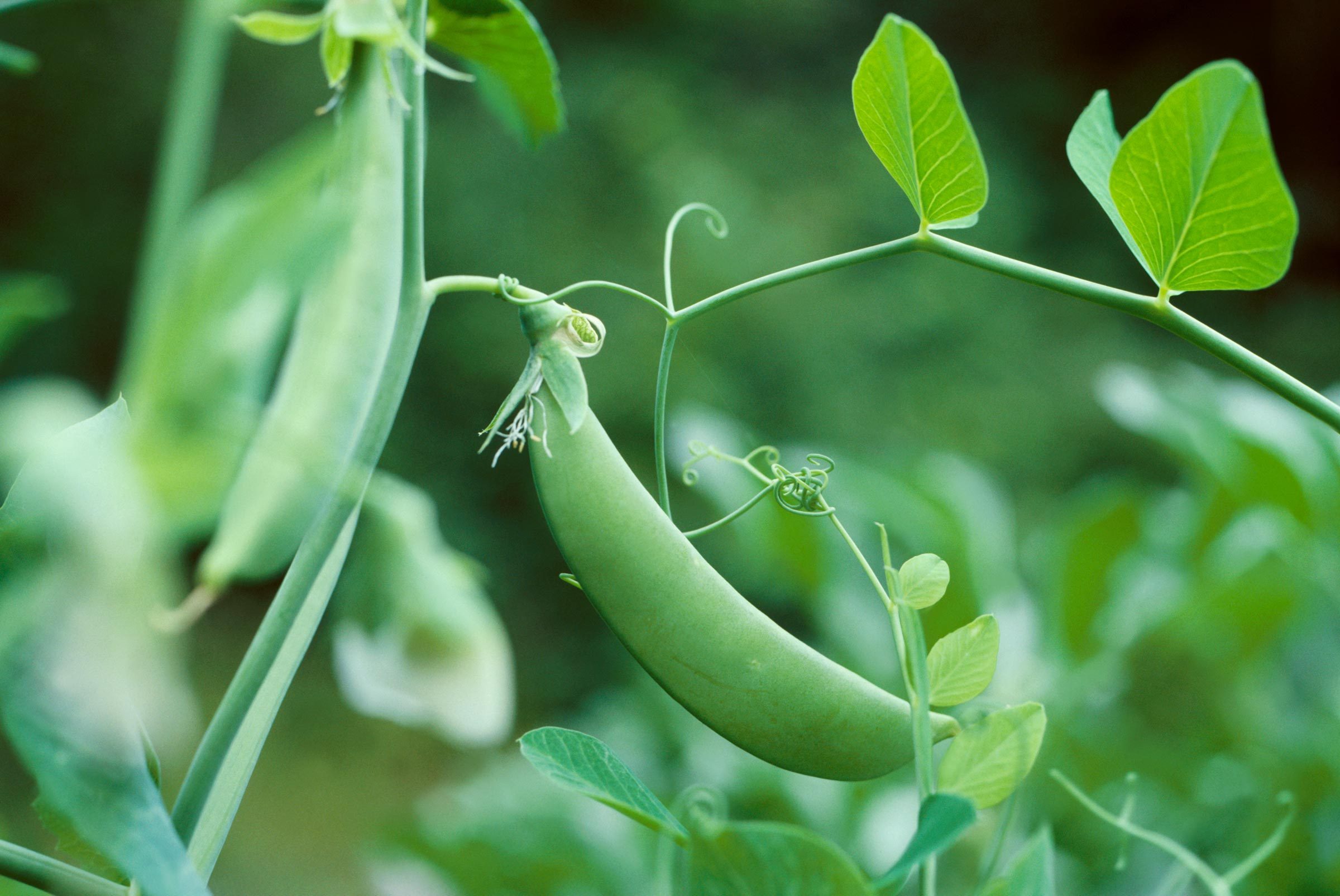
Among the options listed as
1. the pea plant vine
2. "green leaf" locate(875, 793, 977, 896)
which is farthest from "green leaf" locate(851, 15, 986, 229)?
"green leaf" locate(875, 793, 977, 896)

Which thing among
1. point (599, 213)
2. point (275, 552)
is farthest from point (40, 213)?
point (275, 552)

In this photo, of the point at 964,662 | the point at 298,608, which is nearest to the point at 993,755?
the point at 964,662

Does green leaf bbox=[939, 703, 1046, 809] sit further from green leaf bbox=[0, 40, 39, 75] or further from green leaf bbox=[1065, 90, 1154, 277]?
green leaf bbox=[0, 40, 39, 75]

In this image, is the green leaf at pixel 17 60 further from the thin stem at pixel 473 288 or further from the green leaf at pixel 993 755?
the green leaf at pixel 993 755

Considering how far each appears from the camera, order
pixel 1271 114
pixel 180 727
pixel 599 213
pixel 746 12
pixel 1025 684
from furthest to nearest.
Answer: pixel 1271 114 → pixel 746 12 → pixel 599 213 → pixel 1025 684 → pixel 180 727

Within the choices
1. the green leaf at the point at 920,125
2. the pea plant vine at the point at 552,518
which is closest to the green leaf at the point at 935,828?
the pea plant vine at the point at 552,518

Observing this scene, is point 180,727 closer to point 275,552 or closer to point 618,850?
point 275,552

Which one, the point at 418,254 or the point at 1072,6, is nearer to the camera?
the point at 418,254
